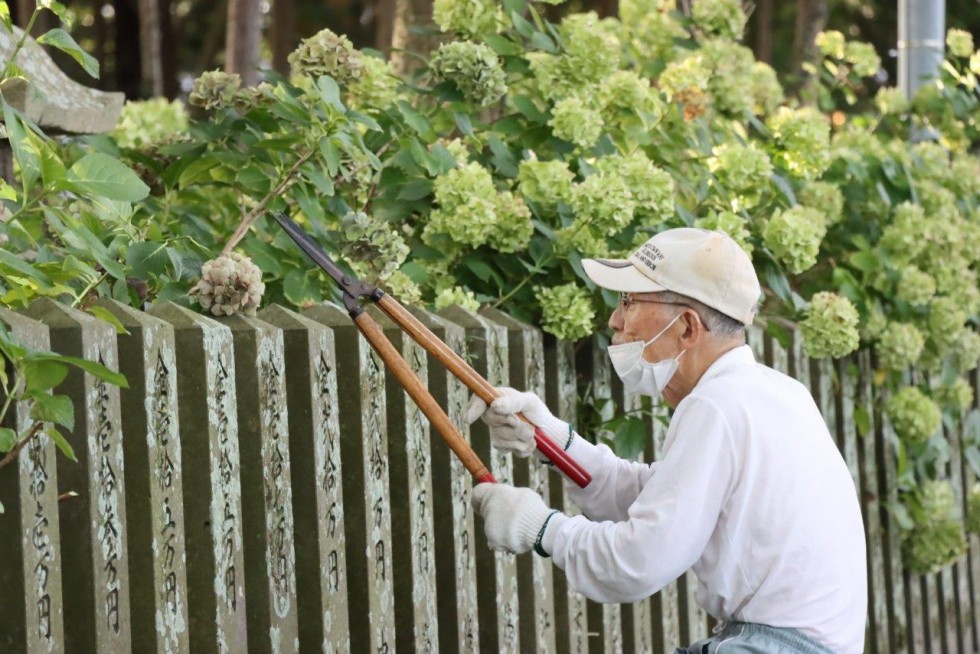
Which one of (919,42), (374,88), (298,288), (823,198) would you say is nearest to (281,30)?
(919,42)

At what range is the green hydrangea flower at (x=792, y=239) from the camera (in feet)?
16.0

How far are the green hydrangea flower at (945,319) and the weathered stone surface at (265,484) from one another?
11.7 feet

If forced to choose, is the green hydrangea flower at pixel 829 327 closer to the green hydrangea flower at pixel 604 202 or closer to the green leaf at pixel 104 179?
the green hydrangea flower at pixel 604 202

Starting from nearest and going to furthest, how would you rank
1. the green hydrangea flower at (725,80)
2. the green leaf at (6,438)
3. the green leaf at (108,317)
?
1. the green leaf at (6,438)
2. the green leaf at (108,317)
3. the green hydrangea flower at (725,80)

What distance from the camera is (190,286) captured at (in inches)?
135

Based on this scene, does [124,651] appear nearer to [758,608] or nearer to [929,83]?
[758,608]

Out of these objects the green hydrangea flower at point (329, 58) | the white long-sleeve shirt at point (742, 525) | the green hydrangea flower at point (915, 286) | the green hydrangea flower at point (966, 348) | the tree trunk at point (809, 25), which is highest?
the tree trunk at point (809, 25)

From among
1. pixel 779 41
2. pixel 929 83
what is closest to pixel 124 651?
pixel 929 83

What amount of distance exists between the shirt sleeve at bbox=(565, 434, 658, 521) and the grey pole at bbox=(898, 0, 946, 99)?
431 cm

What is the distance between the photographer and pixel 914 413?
6.22 metres

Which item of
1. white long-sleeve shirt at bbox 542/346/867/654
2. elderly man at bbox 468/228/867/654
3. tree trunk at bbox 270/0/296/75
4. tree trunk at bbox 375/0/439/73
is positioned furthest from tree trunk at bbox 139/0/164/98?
white long-sleeve shirt at bbox 542/346/867/654

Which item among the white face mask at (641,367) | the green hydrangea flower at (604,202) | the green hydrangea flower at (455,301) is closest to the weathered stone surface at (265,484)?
the white face mask at (641,367)

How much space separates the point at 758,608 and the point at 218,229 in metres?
2.16

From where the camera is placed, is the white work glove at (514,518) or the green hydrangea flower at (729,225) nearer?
the white work glove at (514,518)
